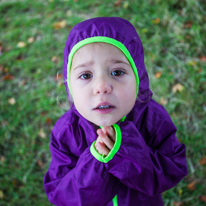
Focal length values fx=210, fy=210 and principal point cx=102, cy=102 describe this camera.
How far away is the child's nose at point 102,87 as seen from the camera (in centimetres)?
146

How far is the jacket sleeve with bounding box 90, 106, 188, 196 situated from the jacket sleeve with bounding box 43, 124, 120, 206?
0.10m

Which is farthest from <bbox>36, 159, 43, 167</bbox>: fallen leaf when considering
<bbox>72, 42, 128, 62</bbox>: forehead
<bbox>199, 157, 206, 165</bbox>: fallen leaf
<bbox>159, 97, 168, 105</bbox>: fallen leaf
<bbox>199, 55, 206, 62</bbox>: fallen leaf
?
<bbox>199, 55, 206, 62</bbox>: fallen leaf

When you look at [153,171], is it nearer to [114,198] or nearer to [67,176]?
[114,198]

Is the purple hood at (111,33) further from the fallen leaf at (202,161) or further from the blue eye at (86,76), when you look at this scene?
the fallen leaf at (202,161)

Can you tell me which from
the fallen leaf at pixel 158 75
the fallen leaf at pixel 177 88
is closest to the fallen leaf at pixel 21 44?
the fallen leaf at pixel 158 75

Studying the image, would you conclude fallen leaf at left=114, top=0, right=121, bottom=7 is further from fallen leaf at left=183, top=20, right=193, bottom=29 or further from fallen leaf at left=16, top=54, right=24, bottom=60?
fallen leaf at left=16, top=54, right=24, bottom=60

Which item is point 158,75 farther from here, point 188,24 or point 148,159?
point 148,159

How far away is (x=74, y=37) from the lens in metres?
1.70

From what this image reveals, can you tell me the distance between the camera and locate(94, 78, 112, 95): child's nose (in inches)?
57.7

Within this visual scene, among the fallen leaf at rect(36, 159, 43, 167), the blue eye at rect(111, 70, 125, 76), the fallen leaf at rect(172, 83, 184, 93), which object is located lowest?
the fallen leaf at rect(36, 159, 43, 167)

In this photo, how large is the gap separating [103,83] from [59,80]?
2704 mm

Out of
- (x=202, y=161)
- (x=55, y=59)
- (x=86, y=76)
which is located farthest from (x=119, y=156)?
(x=55, y=59)

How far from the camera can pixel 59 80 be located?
4.03m

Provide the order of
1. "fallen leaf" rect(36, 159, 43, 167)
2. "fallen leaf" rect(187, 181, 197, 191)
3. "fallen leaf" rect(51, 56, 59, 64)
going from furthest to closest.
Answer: "fallen leaf" rect(51, 56, 59, 64)
"fallen leaf" rect(36, 159, 43, 167)
"fallen leaf" rect(187, 181, 197, 191)
